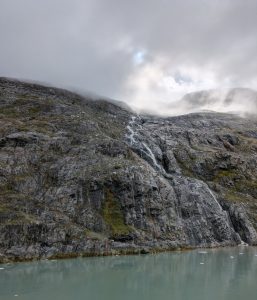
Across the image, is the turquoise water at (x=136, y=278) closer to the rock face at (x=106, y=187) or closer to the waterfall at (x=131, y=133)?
the rock face at (x=106, y=187)

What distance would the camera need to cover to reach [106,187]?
8344cm

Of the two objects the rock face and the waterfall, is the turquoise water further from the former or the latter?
the waterfall

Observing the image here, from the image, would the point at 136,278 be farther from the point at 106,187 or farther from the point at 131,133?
the point at 131,133

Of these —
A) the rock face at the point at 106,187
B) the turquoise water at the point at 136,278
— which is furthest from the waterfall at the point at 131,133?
the turquoise water at the point at 136,278

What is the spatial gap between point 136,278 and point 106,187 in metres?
34.5

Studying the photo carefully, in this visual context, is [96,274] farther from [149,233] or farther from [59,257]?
[149,233]

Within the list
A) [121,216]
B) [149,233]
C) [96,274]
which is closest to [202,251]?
[149,233]

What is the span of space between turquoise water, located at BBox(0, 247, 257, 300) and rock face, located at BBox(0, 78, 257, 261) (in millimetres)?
5845

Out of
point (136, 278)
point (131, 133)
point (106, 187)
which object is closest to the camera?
point (136, 278)

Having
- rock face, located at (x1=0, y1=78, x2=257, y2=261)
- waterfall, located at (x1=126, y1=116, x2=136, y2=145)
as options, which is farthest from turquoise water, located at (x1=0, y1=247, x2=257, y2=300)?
waterfall, located at (x1=126, y1=116, x2=136, y2=145)

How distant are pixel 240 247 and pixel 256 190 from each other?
2807cm

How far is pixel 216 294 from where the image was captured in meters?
40.1

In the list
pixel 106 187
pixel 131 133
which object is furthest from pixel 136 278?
pixel 131 133

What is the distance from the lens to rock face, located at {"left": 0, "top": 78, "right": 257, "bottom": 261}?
231 feet
